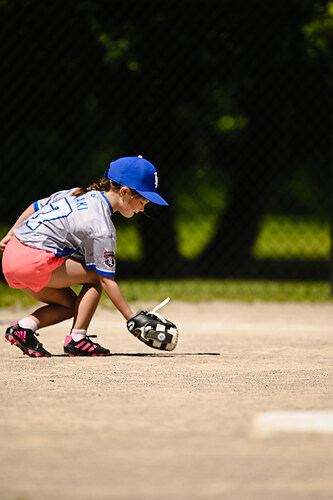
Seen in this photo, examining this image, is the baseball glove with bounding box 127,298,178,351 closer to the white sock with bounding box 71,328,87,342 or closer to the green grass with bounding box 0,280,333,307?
the white sock with bounding box 71,328,87,342

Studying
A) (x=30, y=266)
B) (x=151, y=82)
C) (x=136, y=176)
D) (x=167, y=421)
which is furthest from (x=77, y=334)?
(x=151, y=82)

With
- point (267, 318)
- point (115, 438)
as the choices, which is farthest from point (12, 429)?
point (267, 318)

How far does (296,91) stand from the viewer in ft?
37.0

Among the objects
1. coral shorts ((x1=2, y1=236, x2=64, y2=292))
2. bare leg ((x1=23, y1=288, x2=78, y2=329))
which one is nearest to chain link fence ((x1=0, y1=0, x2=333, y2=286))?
bare leg ((x1=23, y1=288, x2=78, y2=329))

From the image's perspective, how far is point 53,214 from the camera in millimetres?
5652

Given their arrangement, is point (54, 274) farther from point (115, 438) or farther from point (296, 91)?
point (296, 91)

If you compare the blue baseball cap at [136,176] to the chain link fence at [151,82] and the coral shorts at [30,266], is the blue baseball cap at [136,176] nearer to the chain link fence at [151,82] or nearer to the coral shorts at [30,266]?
the coral shorts at [30,266]

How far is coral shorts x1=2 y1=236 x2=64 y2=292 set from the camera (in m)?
5.54

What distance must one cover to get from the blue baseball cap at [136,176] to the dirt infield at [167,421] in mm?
980

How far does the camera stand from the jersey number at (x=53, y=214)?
5.63 metres

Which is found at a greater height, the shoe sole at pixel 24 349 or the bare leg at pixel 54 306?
the bare leg at pixel 54 306

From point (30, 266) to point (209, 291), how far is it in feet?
15.1

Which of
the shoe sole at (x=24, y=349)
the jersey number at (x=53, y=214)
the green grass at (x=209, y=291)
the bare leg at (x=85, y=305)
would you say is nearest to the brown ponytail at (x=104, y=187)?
the jersey number at (x=53, y=214)

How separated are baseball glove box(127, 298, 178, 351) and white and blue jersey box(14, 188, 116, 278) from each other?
316 millimetres
